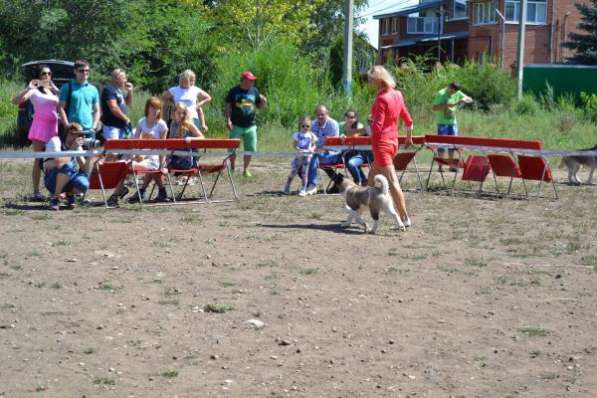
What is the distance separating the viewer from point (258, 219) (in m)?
13.4

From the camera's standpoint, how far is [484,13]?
247ft

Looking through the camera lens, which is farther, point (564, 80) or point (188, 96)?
point (564, 80)

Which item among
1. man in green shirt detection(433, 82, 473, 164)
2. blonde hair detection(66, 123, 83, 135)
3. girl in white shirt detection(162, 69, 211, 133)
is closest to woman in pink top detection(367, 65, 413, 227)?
blonde hair detection(66, 123, 83, 135)

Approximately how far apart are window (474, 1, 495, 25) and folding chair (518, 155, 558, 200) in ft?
190

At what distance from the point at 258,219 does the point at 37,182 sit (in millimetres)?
3162

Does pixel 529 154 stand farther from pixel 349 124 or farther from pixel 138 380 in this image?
pixel 138 380

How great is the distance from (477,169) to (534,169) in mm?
832

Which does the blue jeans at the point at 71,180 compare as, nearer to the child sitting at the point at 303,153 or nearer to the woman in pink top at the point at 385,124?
the child sitting at the point at 303,153

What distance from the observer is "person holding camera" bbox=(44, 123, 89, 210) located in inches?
541

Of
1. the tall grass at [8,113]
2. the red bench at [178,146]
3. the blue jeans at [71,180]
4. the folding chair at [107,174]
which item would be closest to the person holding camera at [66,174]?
the blue jeans at [71,180]

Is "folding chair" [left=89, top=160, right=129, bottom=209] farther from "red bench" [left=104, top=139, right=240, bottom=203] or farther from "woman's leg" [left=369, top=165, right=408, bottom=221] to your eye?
"woman's leg" [left=369, top=165, right=408, bottom=221]

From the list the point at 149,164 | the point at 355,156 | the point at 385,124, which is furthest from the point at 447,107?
the point at 385,124

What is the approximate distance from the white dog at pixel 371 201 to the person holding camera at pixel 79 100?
12.7 feet

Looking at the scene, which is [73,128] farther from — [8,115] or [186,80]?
[8,115]
